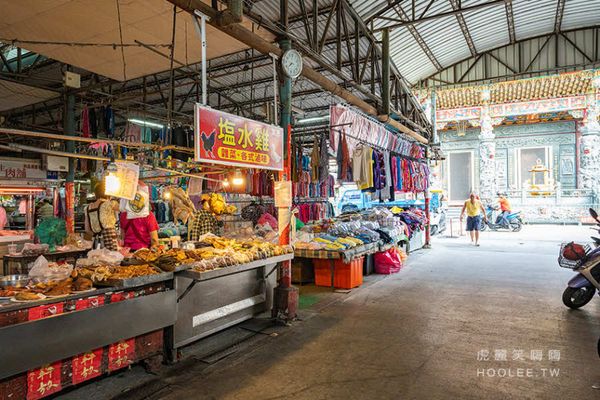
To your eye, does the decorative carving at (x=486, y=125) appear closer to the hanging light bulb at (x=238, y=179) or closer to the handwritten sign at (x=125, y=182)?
the hanging light bulb at (x=238, y=179)

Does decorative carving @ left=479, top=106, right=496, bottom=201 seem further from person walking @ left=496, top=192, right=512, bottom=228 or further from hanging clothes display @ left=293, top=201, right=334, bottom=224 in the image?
hanging clothes display @ left=293, top=201, right=334, bottom=224

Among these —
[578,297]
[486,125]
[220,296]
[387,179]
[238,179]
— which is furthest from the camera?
[486,125]

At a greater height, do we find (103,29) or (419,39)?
(419,39)

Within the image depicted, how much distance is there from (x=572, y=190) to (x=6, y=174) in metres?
25.4

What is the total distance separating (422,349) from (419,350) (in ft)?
0.17

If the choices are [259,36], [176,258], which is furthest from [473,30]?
[176,258]

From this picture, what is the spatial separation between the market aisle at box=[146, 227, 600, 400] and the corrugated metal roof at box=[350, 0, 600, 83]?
961 centimetres

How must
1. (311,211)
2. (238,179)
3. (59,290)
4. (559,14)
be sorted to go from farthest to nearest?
(559,14) < (311,211) < (238,179) < (59,290)

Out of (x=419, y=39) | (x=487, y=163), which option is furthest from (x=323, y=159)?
(x=487, y=163)

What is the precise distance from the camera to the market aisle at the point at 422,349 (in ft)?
11.5

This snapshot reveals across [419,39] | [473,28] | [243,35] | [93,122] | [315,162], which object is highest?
[473,28]

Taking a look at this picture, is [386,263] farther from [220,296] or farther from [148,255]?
[148,255]

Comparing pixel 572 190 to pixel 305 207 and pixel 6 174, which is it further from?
pixel 6 174

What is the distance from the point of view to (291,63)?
18.2 feet
